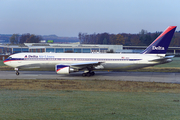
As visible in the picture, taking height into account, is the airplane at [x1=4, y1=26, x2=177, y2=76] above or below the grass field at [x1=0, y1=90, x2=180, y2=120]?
above

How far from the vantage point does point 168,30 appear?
110ft

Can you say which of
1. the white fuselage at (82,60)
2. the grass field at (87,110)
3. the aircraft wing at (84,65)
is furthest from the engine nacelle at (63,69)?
the grass field at (87,110)

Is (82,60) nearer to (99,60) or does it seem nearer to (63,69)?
(99,60)

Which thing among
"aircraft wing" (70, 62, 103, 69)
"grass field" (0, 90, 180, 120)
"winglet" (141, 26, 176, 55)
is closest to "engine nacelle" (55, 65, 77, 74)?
"aircraft wing" (70, 62, 103, 69)

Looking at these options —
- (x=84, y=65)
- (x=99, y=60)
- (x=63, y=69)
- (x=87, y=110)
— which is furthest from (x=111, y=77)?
(x=87, y=110)

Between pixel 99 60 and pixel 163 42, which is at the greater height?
pixel 163 42

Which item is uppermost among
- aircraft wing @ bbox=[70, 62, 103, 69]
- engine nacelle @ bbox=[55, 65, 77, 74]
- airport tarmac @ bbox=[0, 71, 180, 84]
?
aircraft wing @ bbox=[70, 62, 103, 69]

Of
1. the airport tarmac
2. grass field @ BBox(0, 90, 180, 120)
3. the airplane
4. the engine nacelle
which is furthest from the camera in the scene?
the airplane

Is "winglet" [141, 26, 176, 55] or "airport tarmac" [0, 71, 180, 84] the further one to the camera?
"winglet" [141, 26, 176, 55]

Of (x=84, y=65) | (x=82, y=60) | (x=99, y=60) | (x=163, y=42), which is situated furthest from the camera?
(x=163, y=42)

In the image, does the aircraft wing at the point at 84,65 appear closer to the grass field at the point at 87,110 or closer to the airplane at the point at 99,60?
the airplane at the point at 99,60

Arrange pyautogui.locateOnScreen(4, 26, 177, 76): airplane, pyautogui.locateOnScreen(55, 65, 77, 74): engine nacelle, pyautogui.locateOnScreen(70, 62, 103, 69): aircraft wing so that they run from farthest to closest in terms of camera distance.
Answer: pyautogui.locateOnScreen(4, 26, 177, 76): airplane, pyautogui.locateOnScreen(70, 62, 103, 69): aircraft wing, pyautogui.locateOnScreen(55, 65, 77, 74): engine nacelle

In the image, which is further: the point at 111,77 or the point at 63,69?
the point at 111,77

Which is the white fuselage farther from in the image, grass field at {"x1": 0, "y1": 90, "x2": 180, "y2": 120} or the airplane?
grass field at {"x1": 0, "y1": 90, "x2": 180, "y2": 120}
